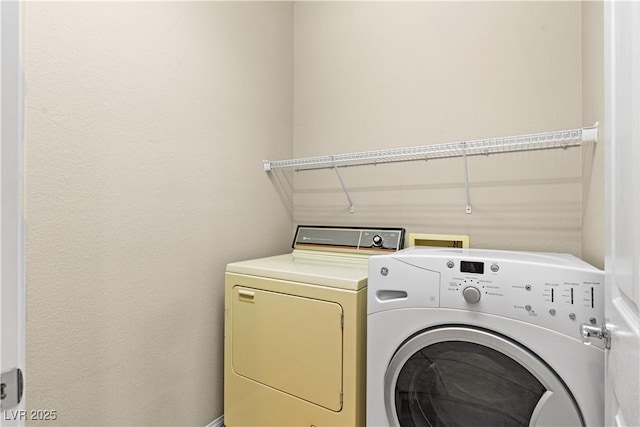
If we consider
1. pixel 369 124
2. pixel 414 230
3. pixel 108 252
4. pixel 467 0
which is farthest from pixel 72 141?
pixel 467 0

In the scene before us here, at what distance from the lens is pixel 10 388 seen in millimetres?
499

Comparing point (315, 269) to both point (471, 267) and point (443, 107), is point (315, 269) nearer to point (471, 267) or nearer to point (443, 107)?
point (471, 267)

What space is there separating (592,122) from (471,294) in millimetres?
853

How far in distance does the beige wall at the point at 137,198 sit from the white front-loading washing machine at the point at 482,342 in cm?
89

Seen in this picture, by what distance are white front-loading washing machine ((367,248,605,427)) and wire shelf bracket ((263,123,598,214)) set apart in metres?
0.53

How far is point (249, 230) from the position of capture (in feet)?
6.27

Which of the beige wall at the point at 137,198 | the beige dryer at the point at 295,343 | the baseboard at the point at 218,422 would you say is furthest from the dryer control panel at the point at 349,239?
the baseboard at the point at 218,422

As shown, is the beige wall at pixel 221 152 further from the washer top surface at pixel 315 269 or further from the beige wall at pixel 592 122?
the washer top surface at pixel 315 269

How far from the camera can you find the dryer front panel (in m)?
1.30

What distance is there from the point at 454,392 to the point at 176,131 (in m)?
1.54

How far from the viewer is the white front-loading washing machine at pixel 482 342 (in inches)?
36.6

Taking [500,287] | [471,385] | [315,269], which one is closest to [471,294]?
[500,287]

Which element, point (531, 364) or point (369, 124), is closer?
point (531, 364)

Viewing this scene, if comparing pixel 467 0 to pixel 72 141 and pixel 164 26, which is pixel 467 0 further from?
pixel 72 141
